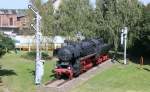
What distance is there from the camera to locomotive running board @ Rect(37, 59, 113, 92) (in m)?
27.4

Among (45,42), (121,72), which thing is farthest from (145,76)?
(45,42)

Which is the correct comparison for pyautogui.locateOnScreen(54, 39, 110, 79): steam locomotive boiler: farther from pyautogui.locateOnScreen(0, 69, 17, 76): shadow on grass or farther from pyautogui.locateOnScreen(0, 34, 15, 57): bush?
pyautogui.locateOnScreen(0, 69, 17, 76): shadow on grass

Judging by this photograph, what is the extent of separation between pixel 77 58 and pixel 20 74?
468 cm

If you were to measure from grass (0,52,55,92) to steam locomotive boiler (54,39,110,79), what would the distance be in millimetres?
1462

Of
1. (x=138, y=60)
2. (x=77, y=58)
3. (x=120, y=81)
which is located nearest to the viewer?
(x=120, y=81)

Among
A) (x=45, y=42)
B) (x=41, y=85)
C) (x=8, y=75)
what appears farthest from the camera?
(x=45, y=42)

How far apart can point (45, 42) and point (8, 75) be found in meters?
16.1

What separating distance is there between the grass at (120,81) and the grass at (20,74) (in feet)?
11.2

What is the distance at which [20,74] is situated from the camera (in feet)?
111

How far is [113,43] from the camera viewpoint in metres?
45.0

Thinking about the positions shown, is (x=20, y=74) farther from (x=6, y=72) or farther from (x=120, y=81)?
(x=120, y=81)

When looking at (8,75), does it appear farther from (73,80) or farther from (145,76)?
(145,76)

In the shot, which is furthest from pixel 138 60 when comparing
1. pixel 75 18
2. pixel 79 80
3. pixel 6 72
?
pixel 6 72

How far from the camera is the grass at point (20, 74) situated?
2819 cm
